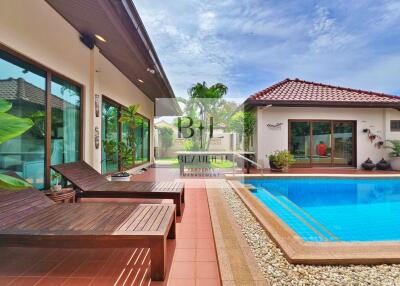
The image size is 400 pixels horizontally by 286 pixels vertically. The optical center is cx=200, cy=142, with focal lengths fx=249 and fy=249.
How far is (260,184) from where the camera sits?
887 centimetres

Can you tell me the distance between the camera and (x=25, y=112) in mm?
4336

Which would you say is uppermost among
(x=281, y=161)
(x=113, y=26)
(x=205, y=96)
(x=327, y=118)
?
(x=205, y=96)

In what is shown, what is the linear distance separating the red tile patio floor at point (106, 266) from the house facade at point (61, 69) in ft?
5.89

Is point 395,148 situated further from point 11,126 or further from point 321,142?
point 11,126

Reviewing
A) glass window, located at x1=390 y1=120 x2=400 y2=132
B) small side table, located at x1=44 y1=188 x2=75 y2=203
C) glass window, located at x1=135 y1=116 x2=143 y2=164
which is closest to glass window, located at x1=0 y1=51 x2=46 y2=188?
small side table, located at x1=44 y1=188 x2=75 y2=203

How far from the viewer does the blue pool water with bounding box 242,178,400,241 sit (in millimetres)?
4355

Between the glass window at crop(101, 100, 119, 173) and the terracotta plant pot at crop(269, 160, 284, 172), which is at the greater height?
the glass window at crop(101, 100, 119, 173)

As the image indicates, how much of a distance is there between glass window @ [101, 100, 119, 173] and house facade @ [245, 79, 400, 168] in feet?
20.9

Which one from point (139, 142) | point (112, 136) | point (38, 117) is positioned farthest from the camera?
point (139, 142)

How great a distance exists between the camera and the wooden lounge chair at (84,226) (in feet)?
8.04

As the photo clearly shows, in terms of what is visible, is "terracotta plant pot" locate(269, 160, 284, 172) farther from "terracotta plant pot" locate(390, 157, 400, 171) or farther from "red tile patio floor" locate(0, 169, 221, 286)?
"red tile patio floor" locate(0, 169, 221, 286)

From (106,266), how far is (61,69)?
4.28 meters

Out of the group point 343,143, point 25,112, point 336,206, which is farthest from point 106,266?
point 343,143

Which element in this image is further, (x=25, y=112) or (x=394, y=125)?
(x=394, y=125)
